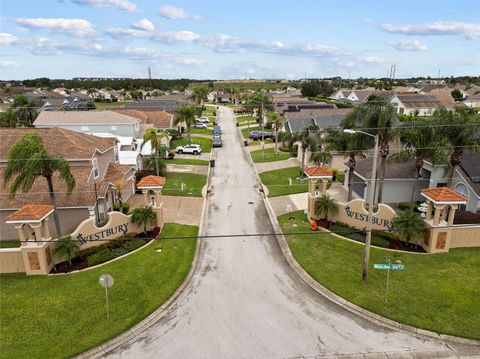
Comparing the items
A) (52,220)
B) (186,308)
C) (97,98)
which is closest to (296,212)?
(186,308)

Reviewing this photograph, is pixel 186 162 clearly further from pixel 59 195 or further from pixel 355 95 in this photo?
pixel 355 95

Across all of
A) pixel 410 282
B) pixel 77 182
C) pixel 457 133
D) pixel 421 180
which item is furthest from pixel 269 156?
pixel 410 282

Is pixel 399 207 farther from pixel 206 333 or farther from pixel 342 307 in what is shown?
pixel 206 333

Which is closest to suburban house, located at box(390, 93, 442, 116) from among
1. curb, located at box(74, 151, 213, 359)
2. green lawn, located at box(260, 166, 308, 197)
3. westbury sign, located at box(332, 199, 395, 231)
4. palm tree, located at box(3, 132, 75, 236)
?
green lawn, located at box(260, 166, 308, 197)

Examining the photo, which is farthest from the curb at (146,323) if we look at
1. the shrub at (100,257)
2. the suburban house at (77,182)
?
the suburban house at (77,182)

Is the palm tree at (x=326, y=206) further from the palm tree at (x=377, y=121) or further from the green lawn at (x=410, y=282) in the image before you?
the palm tree at (x=377, y=121)

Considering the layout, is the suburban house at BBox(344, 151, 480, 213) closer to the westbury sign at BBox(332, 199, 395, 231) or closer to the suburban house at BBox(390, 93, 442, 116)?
the westbury sign at BBox(332, 199, 395, 231)
